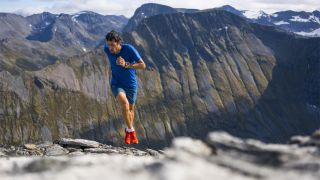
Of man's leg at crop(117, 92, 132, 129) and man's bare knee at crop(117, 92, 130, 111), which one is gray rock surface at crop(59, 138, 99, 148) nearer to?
man's leg at crop(117, 92, 132, 129)

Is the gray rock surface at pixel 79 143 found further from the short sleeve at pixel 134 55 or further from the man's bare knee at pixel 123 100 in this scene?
the short sleeve at pixel 134 55

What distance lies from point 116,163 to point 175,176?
198cm

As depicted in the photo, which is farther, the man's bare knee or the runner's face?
the man's bare knee

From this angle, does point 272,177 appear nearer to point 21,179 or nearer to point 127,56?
point 21,179

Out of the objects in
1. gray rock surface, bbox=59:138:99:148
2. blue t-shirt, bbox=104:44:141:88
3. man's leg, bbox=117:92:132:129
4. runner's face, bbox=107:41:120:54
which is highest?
runner's face, bbox=107:41:120:54

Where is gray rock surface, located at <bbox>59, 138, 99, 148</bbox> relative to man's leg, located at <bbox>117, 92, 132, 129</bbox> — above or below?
below

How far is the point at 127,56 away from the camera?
58.3 feet

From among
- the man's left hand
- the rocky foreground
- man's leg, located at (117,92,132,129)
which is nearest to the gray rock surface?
man's leg, located at (117,92,132,129)

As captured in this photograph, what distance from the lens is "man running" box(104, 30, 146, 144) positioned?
17.3 m

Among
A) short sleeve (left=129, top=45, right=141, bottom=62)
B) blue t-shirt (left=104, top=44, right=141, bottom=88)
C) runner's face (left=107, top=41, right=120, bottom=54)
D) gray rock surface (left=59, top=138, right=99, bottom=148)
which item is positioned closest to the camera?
runner's face (left=107, top=41, right=120, bottom=54)

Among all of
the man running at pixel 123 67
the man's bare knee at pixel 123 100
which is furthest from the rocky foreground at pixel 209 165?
the man running at pixel 123 67

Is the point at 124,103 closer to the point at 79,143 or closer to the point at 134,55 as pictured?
the point at 134,55

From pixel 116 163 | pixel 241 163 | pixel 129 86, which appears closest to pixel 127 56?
pixel 129 86

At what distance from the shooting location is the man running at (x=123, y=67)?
56.8ft
